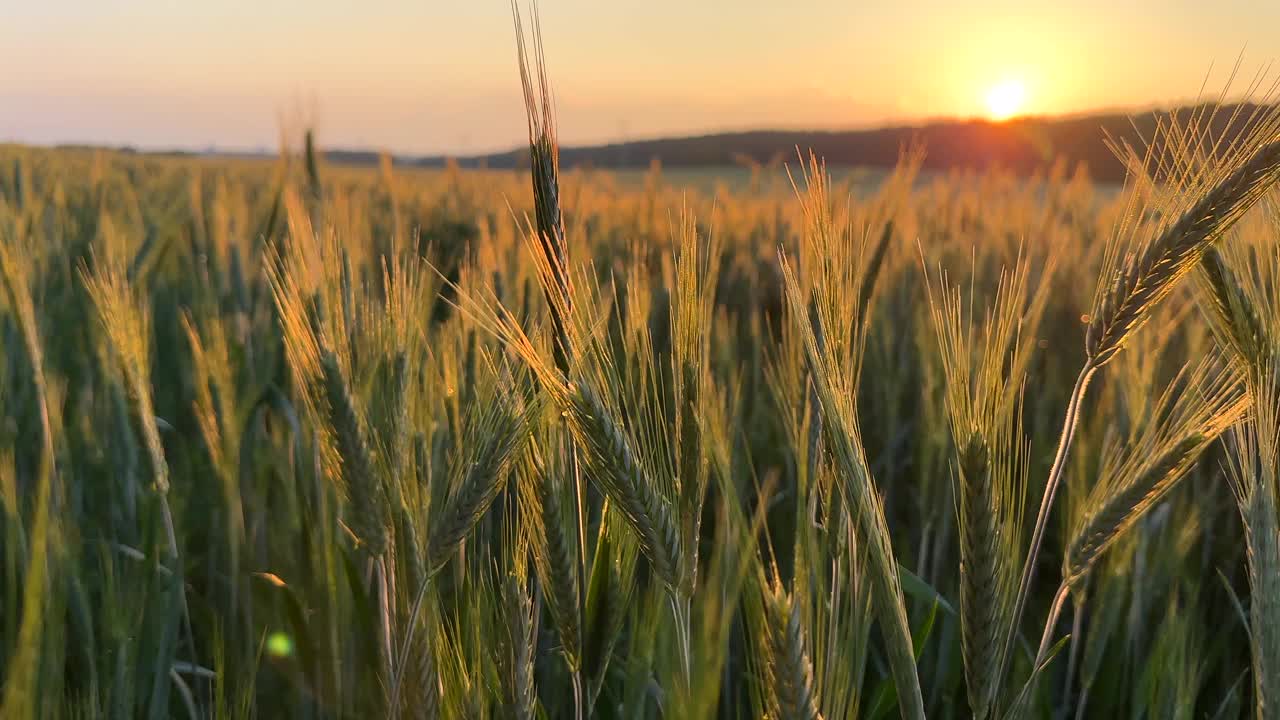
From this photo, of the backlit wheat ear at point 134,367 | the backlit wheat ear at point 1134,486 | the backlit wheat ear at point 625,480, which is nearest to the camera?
the backlit wheat ear at point 625,480

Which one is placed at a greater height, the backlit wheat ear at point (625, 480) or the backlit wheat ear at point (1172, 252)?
the backlit wheat ear at point (1172, 252)

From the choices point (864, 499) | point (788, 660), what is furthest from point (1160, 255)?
point (788, 660)

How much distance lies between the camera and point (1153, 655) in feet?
4.26

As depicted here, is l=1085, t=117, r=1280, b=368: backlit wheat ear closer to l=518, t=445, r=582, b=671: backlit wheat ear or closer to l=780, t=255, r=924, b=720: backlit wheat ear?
l=780, t=255, r=924, b=720: backlit wheat ear

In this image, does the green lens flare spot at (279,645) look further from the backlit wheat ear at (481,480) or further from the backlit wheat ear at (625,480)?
the backlit wheat ear at (625,480)

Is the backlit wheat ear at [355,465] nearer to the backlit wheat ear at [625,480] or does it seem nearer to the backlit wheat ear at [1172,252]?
the backlit wheat ear at [625,480]

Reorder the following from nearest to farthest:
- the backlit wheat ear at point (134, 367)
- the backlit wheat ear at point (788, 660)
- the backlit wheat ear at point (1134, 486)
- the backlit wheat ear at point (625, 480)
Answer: the backlit wheat ear at point (788, 660) < the backlit wheat ear at point (625, 480) < the backlit wheat ear at point (1134, 486) < the backlit wheat ear at point (134, 367)

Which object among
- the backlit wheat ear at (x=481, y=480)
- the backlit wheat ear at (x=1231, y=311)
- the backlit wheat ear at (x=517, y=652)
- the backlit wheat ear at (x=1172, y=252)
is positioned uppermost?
the backlit wheat ear at (x=1172, y=252)

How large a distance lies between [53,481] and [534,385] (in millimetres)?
1075

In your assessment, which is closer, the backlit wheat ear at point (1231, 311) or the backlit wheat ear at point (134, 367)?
the backlit wheat ear at point (1231, 311)

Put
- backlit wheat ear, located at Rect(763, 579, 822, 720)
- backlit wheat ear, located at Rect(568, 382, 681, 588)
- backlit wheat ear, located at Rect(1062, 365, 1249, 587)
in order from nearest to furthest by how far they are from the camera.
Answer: backlit wheat ear, located at Rect(763, 579, 822, 720), backlit wheat ear, located at Rect(568, 382, 681, 588), backlit wheat ear, located at Rect(1062, 365, 1249, 587)

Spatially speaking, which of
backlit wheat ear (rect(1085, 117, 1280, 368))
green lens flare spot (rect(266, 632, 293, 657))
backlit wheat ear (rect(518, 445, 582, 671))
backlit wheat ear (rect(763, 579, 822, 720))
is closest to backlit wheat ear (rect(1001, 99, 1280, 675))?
backlit wheat ear (rect(1085, 117, 1280, 368))

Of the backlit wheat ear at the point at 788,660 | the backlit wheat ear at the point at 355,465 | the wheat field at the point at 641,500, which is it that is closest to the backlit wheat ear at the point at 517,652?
the wheat field at the point at 641,500

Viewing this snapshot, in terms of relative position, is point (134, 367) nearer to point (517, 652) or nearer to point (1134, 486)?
point (517, 652)
